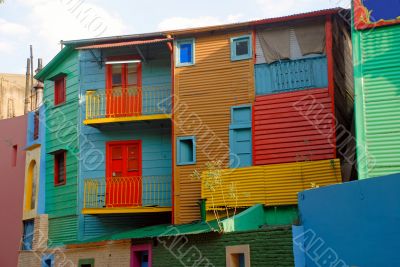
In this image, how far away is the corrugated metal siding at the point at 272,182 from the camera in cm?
1870

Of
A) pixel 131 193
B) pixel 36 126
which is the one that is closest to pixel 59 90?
pixel 36 126

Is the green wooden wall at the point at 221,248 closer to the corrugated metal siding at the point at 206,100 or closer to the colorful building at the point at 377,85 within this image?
the corrugated metal siding at the point at 206,100

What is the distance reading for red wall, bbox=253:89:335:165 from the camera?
64.3 ft

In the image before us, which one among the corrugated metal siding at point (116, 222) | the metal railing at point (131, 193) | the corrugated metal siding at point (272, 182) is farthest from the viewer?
the corrugated metal siding at point (116, 222)

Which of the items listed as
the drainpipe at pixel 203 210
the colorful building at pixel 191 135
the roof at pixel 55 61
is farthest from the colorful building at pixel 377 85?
the roof at pixel 55 61

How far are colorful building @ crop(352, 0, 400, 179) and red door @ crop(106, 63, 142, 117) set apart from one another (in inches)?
362

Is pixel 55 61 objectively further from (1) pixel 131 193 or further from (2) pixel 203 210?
(2) pixel 203 210

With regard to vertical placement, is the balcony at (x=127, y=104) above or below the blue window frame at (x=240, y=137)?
above

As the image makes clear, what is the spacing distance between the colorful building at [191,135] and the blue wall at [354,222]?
1920 millimetres

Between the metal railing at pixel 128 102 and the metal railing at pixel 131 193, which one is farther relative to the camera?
the metal railing at pixel 128 102

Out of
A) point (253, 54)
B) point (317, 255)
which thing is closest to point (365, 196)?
point (317, 255)

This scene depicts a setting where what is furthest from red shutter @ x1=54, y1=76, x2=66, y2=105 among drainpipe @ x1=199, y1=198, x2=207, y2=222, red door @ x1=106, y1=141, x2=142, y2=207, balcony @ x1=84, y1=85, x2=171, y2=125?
drainpipe @ x1=199, y1=198, x2=207, y2=222

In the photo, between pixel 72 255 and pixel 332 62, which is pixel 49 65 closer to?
pixel 72 255

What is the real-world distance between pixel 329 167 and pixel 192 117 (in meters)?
5.15
